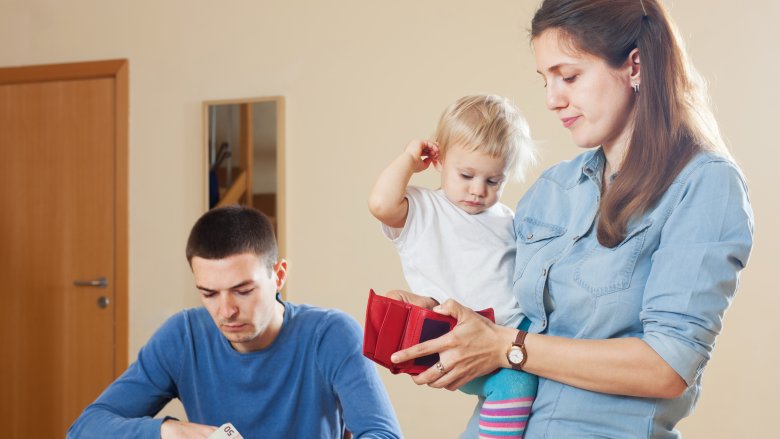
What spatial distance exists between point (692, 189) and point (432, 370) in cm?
47

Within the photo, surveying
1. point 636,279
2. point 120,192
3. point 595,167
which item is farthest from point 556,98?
point 120,192

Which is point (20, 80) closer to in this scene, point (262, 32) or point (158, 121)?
point (158, 121)

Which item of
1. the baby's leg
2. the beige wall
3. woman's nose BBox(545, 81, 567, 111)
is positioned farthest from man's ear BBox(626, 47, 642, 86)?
the beige wall

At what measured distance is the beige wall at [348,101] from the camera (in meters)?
3.26

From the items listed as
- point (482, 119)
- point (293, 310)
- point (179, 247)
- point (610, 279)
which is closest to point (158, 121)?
point (179, 247)

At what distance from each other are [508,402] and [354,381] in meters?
0.76

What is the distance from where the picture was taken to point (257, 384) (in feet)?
6.80

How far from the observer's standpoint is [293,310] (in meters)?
2.18

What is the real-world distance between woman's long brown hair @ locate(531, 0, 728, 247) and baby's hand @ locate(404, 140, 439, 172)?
515 mm

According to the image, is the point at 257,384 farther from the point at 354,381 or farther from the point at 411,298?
the point at 411,298

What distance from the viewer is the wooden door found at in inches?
175

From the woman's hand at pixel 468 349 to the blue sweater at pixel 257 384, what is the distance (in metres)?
0.72

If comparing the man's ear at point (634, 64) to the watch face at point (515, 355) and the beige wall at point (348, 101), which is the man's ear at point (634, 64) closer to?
the watch face at point (515, 355)

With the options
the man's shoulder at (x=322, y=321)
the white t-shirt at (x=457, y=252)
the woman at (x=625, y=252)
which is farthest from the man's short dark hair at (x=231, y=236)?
the woman at (x=625, y=252)
